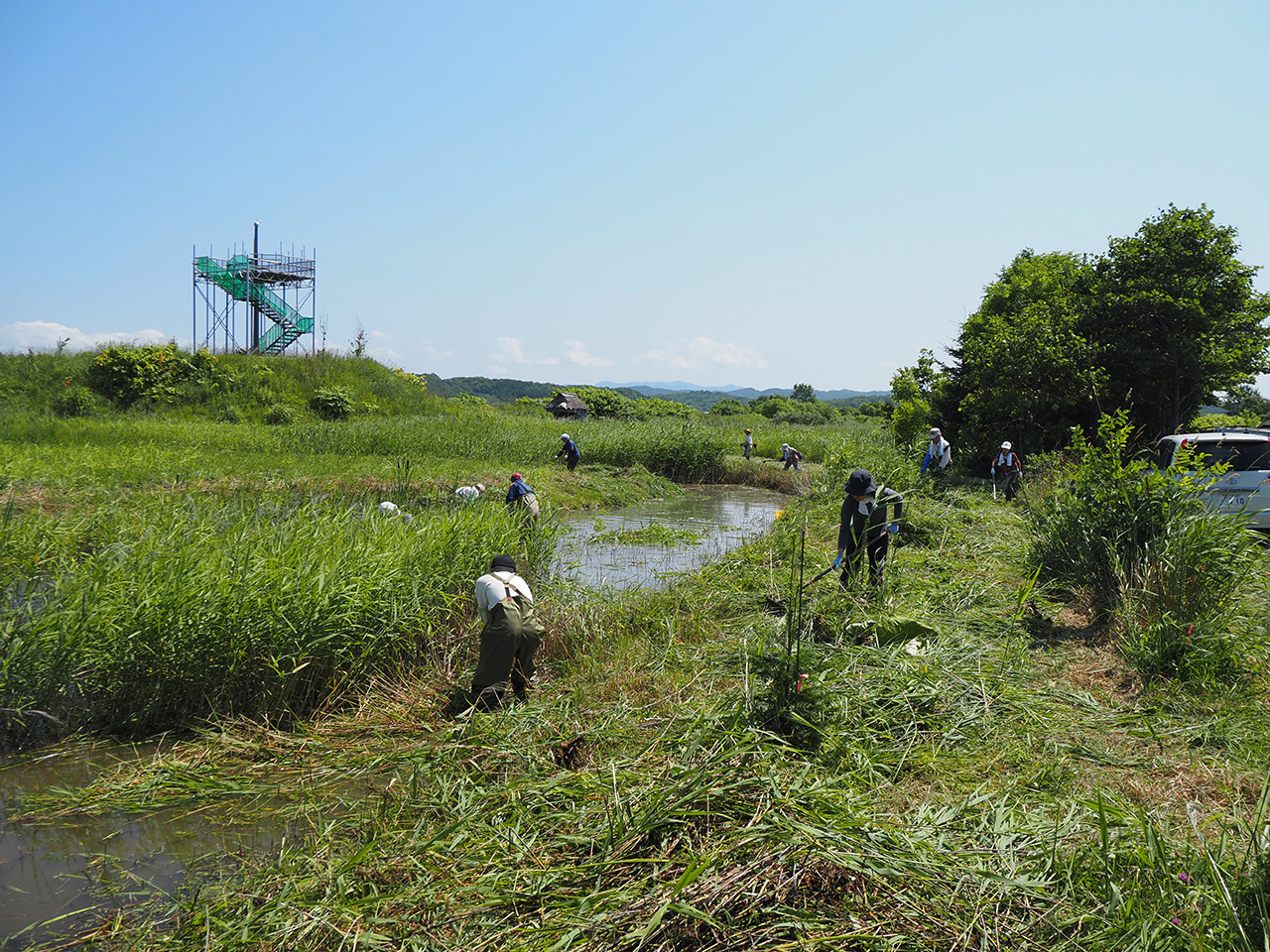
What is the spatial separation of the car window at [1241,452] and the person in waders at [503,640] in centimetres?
753

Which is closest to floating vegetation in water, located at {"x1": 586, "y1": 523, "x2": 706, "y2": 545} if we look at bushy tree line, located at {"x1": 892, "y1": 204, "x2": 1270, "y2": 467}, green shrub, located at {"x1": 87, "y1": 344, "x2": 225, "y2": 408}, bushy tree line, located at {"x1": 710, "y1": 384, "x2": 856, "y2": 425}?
bushy tree line, located at {"x1": 892, "y1": 204, "x2": 1270, "y2": 467}

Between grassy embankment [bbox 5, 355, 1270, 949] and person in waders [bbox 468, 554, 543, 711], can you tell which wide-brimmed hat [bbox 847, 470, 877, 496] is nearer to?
grassy embankment [bbox 5, 355, 1270, 949]

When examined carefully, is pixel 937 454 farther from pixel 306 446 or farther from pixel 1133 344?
pixel 306 446

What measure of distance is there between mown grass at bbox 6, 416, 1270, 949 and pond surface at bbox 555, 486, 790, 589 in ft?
8.39

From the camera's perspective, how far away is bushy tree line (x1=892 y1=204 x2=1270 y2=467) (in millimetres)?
15086

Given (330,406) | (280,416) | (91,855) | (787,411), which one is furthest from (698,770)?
(787,411)

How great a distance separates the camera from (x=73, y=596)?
4.69m

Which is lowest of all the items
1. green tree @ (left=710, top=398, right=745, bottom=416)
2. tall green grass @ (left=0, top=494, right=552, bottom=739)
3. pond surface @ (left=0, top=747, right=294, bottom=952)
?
pond surface @ (left=0, top=747, right=294, bottom=952)

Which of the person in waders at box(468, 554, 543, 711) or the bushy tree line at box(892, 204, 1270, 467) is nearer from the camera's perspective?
the person in waders at box(468, 554, 543, 711)

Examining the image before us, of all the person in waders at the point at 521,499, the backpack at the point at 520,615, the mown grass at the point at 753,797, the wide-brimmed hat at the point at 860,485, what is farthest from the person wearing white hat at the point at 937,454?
the backpack at the point at 520,615

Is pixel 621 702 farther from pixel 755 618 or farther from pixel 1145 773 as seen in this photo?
pixel 1145 773

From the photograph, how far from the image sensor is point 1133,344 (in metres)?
15.9

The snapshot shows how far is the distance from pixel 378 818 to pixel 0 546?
15.0 ft

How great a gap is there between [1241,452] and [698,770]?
8.22 metres
